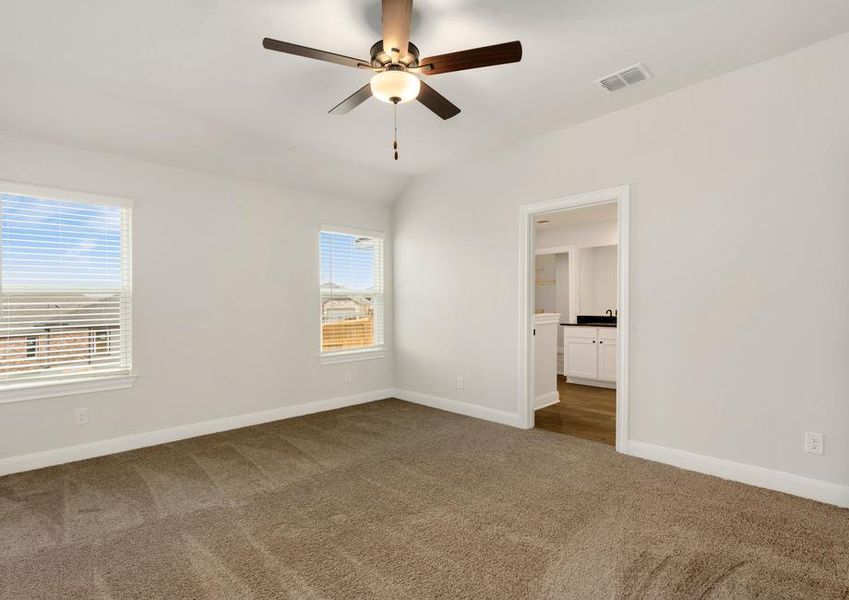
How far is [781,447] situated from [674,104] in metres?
2.41

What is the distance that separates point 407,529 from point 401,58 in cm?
244

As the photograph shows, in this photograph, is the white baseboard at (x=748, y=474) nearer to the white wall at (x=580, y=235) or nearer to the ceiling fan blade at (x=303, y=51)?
the ceiling fan blade at (x=303, y=51)

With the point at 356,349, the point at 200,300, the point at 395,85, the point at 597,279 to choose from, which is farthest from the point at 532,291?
the point at 597,279

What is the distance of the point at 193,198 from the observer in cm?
412

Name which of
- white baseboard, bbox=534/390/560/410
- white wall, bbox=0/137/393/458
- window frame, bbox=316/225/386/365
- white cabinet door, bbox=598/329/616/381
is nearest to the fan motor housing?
white wall, bbox=0/137/393/458

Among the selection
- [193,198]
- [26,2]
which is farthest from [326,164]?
[26,2]

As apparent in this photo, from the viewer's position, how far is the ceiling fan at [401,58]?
2.01m

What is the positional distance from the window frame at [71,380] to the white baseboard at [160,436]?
0.43m

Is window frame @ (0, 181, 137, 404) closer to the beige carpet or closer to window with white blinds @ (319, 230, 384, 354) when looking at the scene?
the beige carpet

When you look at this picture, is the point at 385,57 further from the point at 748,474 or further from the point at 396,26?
the point at 748,474

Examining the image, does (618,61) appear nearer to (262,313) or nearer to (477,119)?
(477,119)

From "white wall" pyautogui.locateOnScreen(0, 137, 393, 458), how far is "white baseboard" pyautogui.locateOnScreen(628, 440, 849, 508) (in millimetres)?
3249

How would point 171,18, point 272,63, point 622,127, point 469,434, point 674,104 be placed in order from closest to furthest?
point 171,18
point 272,63
point 674,104
point 622,127
point 469,434

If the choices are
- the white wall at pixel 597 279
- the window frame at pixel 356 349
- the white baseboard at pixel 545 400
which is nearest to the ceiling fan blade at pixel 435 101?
the window frame at pixel 356 349
